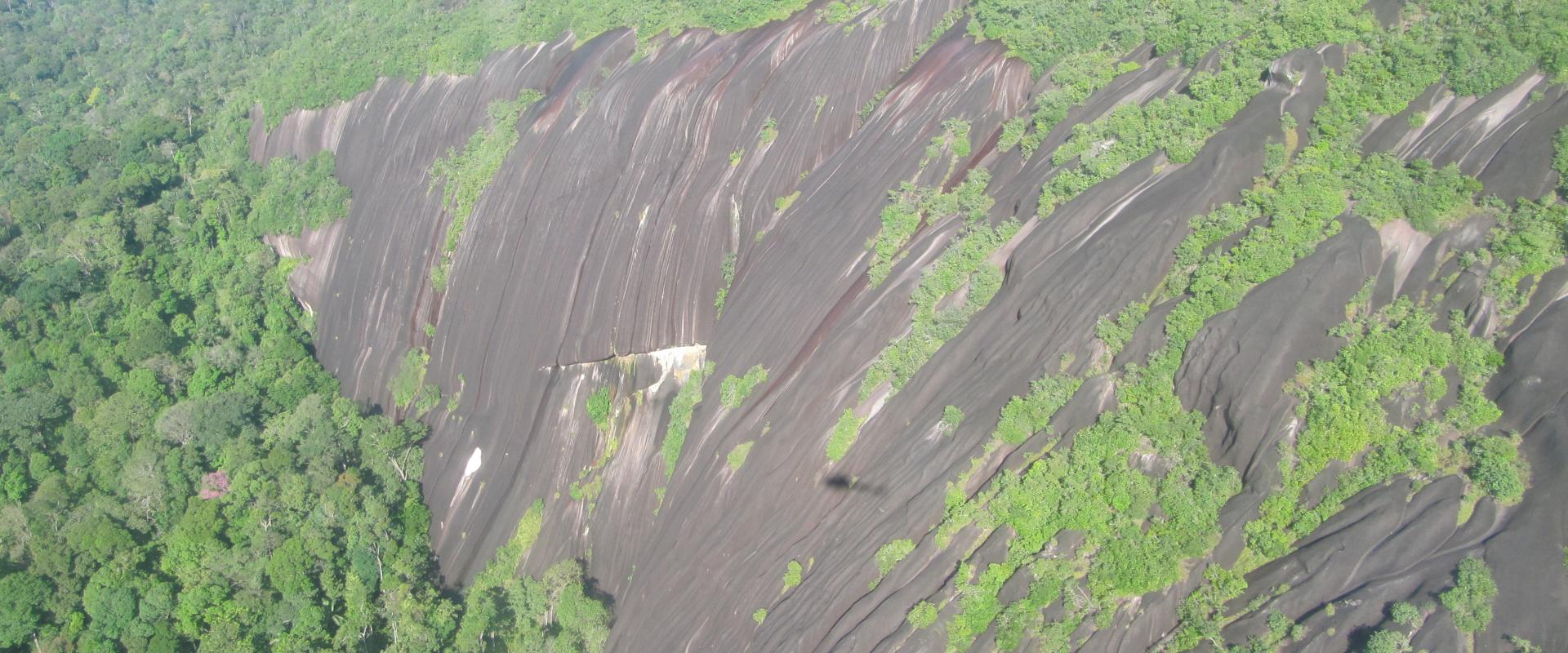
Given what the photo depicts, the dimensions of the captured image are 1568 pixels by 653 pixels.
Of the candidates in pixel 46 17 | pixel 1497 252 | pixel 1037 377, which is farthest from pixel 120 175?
pixel 1497 252

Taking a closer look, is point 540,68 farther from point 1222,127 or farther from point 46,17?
point 46,17

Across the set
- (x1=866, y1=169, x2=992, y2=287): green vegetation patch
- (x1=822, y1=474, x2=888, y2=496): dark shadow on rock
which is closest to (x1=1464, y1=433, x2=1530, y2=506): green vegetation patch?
(x1=822, y1=474, x2=888, y2=496): dark shadow on rock

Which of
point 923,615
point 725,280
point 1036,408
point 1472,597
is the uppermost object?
point 1472,597

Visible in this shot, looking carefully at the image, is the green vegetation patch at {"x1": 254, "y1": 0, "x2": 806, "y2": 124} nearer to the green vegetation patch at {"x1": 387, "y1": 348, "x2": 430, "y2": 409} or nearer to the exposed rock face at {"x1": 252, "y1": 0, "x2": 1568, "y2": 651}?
the exposed rock face at {"x1": 252, "y1": 0, "x2": 1568, "y2": 651}

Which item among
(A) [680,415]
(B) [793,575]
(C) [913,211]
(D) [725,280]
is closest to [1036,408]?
(B) [793,575]

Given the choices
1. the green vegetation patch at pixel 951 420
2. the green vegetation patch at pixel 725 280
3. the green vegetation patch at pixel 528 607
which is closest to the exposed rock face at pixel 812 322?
→ the green vegetation patch at pixel 725 280

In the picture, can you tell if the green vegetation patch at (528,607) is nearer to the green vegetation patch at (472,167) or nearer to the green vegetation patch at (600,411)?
the green vegetation patch at (600,411)

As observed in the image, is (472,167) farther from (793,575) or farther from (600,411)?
(793,575)
